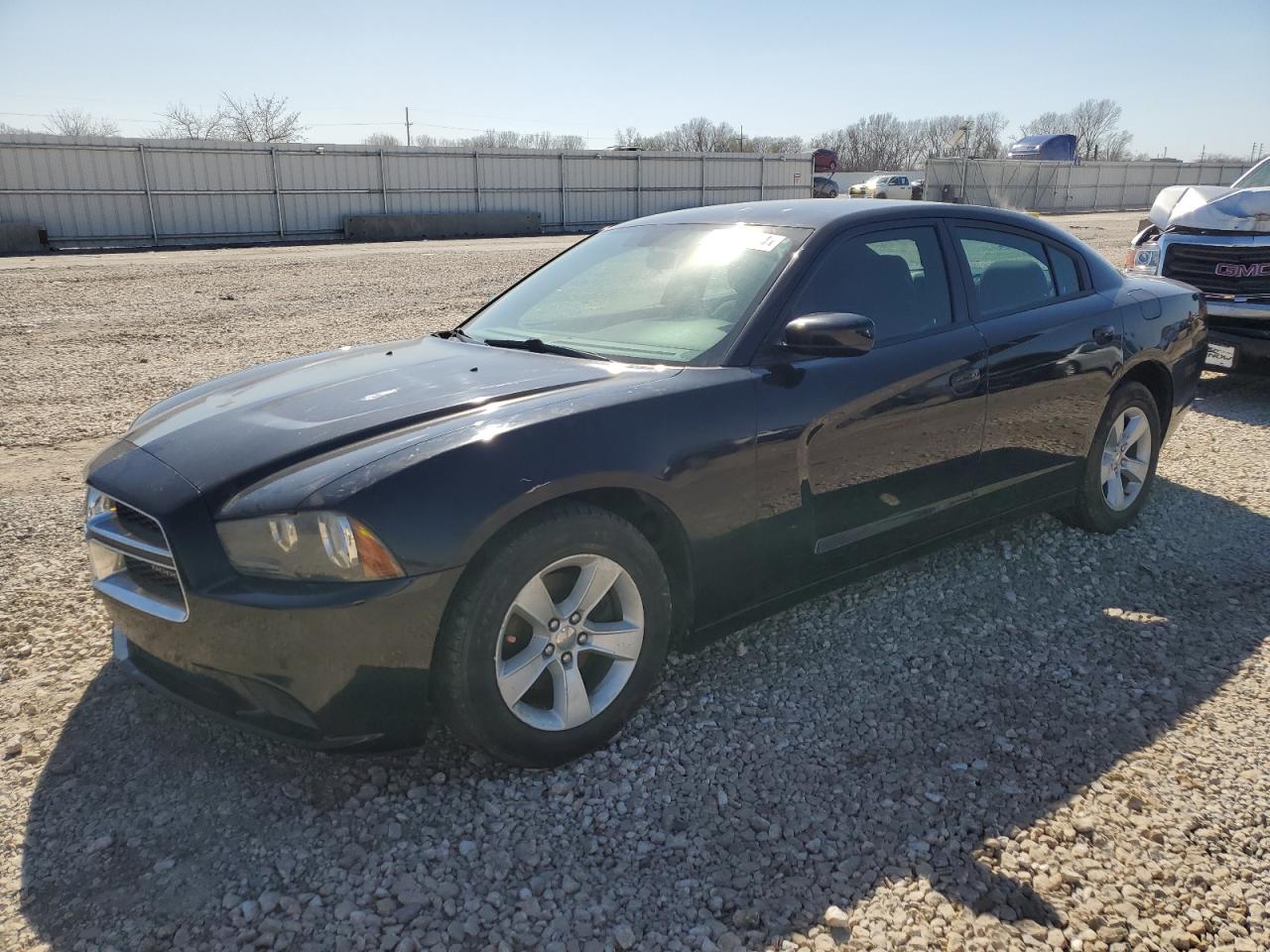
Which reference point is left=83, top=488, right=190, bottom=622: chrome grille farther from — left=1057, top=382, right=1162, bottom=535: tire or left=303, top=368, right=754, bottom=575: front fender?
left=1057, top=382, right=1162, bottom=535: tire

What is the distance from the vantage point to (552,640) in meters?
2.83

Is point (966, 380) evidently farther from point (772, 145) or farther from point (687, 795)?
point (772, 145)

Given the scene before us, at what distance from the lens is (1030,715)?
3227 mm

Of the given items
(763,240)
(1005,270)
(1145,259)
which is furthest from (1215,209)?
(763,240)

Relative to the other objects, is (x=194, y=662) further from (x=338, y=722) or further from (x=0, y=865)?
(x=0, y=865)

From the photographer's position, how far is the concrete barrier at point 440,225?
28547 millimetres

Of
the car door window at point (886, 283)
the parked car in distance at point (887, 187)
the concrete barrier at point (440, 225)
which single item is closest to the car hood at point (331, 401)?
the car door window at point (886, 283)

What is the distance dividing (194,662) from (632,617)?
1267 mm

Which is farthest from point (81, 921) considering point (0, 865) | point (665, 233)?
point (665, 233)

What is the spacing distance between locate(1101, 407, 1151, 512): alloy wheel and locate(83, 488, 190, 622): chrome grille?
4147 millimetres

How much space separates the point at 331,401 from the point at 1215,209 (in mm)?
7861

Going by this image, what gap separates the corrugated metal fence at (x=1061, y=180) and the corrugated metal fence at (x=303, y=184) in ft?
21.6

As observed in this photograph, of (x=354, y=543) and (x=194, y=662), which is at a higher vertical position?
(x=354, y=543)

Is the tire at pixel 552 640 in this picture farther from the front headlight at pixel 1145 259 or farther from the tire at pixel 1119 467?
the front headlight at pixel 1145 259
